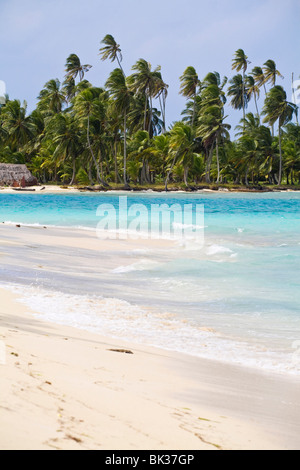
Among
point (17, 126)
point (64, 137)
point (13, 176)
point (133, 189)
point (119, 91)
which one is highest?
point (119, 91)

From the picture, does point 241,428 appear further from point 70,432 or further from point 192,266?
point 192,266

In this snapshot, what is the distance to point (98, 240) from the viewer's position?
1362 cm

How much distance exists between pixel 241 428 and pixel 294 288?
530cm

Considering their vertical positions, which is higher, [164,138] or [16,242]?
[164,138]

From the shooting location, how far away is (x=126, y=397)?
2809mm

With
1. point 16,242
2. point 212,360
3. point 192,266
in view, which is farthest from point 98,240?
point 212,360

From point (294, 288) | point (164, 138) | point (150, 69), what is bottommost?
point (294, 288)

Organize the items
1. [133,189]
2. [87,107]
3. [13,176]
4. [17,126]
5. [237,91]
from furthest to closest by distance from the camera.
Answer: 1. [237,91]
2. [17,126]
3. [133,189]
4. [13,176]
5. [87,107]

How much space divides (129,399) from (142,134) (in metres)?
57.4

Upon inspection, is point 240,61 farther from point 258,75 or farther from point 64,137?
point 64,137

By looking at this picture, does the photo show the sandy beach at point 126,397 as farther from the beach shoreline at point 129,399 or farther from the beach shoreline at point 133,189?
the beach shoreline at point 133,189

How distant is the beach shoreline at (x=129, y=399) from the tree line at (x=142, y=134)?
164ft

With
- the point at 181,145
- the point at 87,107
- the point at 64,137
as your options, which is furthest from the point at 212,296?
the point at 64,137

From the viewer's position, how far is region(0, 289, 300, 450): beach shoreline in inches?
Result: 86.6
